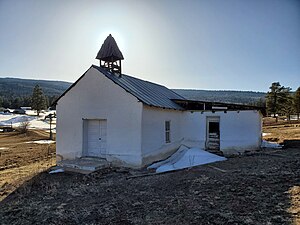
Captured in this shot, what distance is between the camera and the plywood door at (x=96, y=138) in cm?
1299

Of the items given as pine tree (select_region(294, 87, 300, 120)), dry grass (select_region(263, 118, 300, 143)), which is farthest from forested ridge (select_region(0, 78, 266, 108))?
dry grass (select_region(263, 118, 300, 143))

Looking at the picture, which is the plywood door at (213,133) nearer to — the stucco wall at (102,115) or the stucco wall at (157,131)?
the stucco wall at (157,131)

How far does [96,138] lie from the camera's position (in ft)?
43.3

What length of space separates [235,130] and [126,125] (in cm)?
744

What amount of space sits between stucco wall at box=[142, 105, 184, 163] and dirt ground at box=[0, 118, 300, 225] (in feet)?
7.31

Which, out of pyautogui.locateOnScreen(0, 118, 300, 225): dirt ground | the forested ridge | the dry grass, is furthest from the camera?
the forested ridge

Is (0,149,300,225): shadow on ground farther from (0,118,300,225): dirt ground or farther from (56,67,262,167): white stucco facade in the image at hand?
(56,67,262,167): white stucco facade

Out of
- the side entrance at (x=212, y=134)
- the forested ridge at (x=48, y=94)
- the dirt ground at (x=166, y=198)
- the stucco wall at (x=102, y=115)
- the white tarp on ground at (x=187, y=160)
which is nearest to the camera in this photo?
the dirt ground at (x=166, y=198)

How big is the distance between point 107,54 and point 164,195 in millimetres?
10463

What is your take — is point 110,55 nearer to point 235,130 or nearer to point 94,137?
point 94,137

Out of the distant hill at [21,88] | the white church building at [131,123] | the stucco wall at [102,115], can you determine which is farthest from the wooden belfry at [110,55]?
the distant hill at [21,88]

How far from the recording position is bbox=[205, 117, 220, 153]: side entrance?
637 inches

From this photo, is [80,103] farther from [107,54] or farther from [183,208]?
[183,208]

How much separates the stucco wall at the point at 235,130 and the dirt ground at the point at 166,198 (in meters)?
4.81
